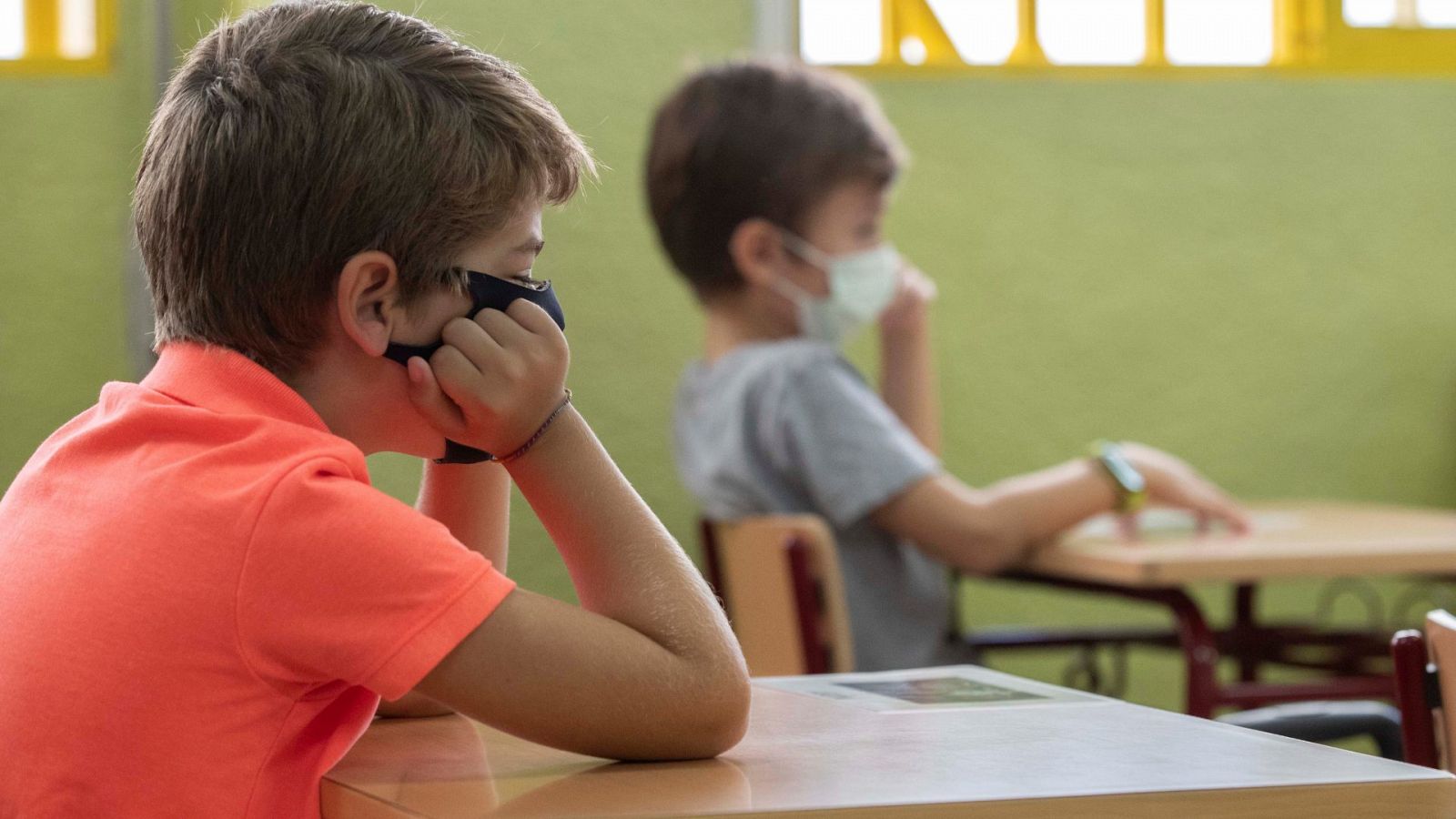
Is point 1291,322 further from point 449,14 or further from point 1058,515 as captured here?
point 449,14

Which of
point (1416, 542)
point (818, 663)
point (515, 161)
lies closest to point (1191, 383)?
point (1416, 542)

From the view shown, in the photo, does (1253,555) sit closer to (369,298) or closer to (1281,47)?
(369,298)

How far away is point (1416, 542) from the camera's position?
97.3 inches

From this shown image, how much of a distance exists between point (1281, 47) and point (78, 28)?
2.49 metres

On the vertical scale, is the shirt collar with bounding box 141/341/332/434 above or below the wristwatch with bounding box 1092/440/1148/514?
above

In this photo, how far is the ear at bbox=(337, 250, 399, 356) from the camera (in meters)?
1.01

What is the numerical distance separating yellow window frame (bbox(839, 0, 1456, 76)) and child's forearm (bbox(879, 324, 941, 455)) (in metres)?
0.77

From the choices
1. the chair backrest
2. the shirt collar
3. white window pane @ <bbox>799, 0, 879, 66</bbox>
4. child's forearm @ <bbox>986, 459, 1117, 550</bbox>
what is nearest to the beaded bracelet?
the shirt collar

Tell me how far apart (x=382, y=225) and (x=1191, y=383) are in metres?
3.01

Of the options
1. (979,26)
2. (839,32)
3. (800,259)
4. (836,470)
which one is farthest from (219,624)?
(979,26)

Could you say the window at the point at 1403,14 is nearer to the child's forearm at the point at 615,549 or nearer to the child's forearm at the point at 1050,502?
the child's forearm at the point at 1050,502

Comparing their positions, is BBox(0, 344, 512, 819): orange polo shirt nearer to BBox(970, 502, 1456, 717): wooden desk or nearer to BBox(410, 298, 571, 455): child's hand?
BBox(410, 298, 571, 455): child's hand

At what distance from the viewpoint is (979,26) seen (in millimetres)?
3680

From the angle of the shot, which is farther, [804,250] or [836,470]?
[804,250]
